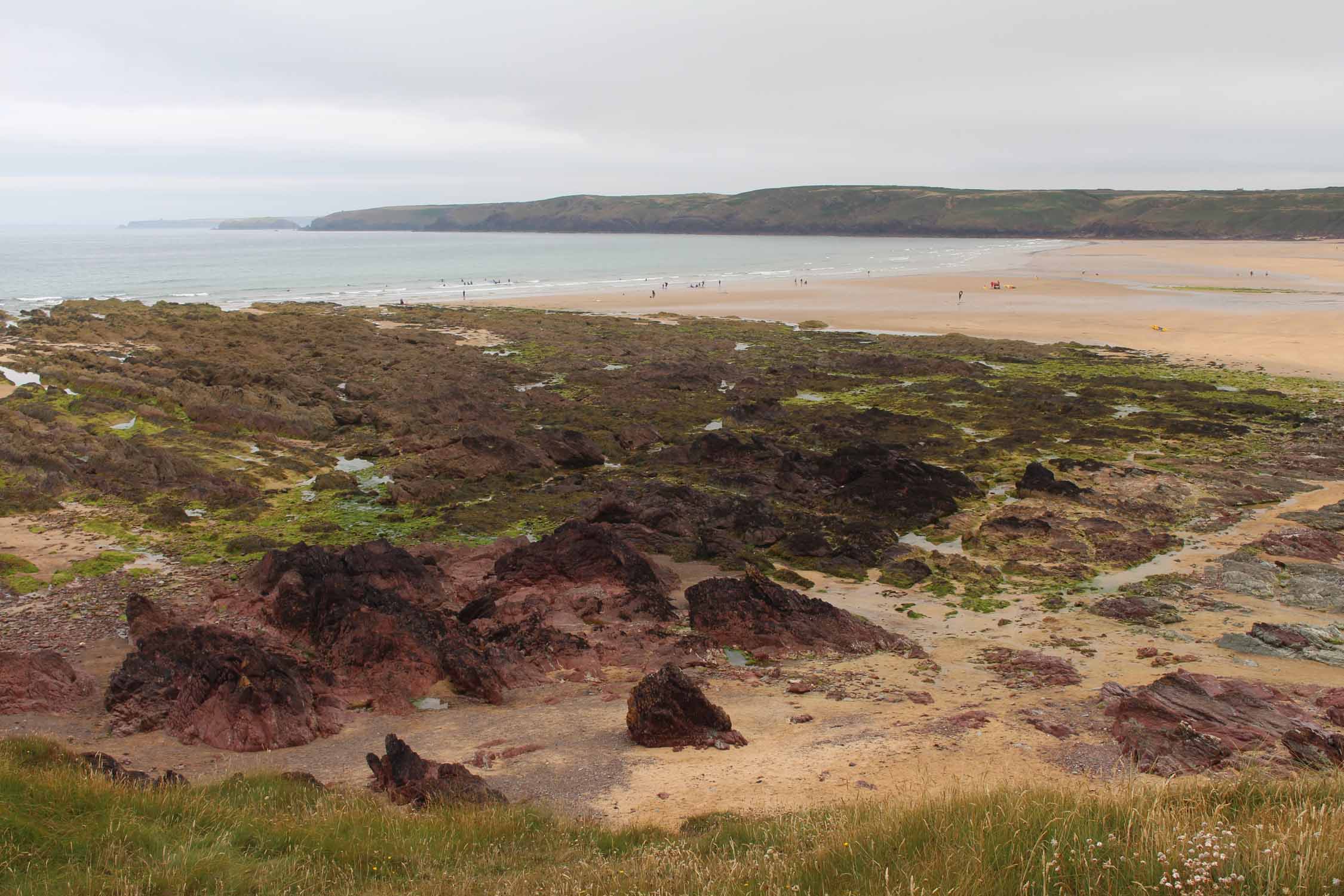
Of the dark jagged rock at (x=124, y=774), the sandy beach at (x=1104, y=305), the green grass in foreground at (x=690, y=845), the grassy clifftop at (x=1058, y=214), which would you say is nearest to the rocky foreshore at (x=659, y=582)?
the dark jagged rock at (x=124, y=774)

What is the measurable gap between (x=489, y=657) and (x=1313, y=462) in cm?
2066

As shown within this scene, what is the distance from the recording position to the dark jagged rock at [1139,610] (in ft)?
43.0

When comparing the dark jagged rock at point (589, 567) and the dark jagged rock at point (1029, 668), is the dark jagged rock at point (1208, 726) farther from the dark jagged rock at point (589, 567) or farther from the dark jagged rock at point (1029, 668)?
the dark jagged rock at point (589, 567)

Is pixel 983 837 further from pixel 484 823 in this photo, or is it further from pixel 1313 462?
pixel 1313 462

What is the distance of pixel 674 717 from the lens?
32.3 ft

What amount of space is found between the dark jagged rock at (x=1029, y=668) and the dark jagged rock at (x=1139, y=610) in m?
2.04

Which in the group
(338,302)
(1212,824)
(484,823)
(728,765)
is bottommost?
(728,765)

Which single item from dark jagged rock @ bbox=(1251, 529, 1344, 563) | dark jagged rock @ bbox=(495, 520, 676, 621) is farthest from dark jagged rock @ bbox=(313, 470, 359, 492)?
dark jagged rock @ bbox=(1251, 529, 1344, 563)

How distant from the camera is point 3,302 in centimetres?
6241

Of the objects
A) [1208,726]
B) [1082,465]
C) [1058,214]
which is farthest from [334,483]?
[1058,214]

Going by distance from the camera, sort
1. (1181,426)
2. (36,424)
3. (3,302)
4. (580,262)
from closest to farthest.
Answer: (36,424) → (1181,426) → (3,302) → (580,262)

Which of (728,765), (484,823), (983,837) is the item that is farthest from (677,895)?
(728,765)

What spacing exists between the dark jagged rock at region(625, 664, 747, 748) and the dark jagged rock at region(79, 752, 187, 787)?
4577 millimetres

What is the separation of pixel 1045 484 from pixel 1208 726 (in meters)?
10.3
